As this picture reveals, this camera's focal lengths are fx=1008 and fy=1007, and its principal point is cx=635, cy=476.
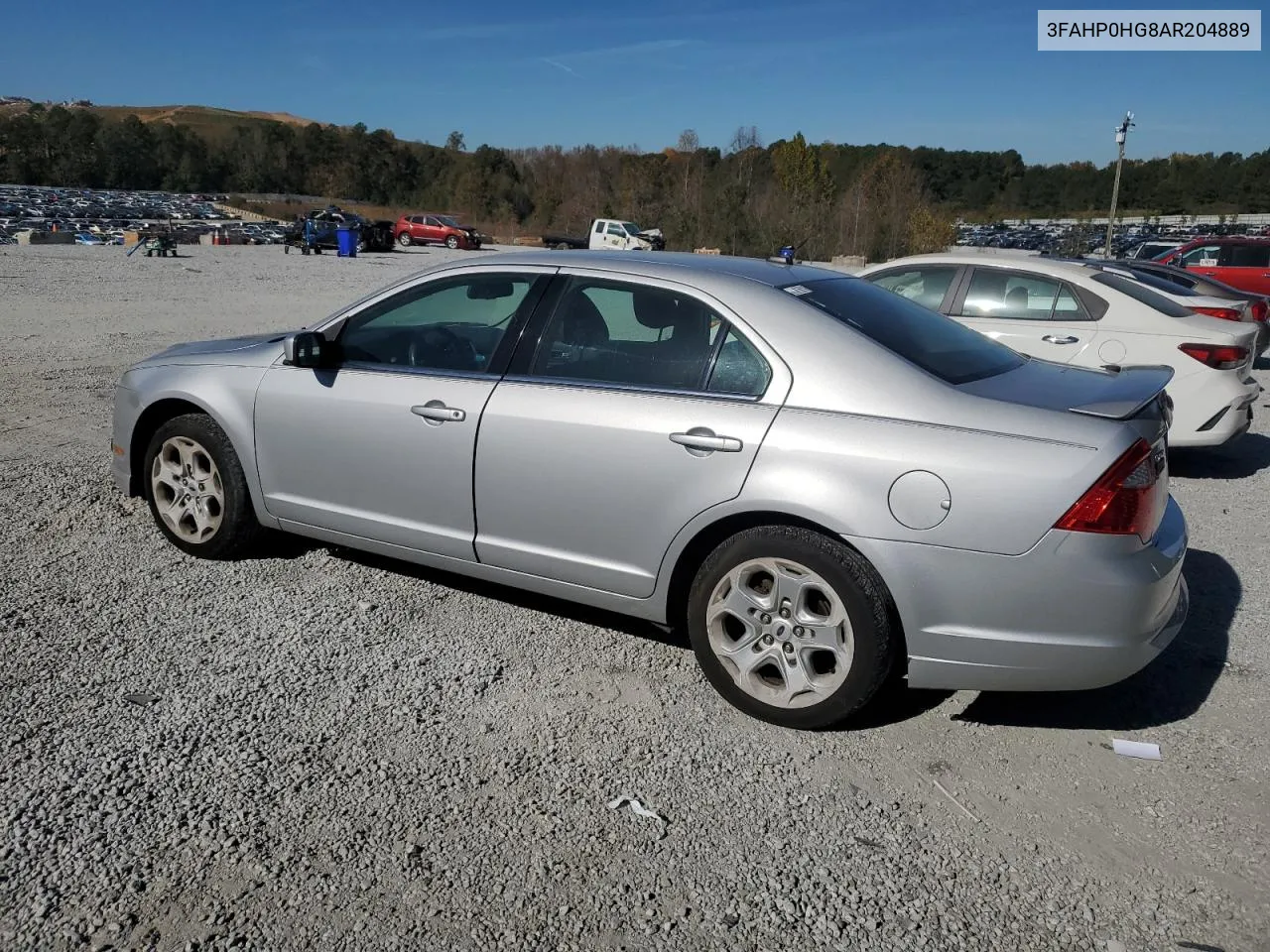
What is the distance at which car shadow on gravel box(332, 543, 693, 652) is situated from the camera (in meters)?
4.48

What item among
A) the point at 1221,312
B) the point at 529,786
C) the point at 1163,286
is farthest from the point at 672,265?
the point at 1163,286

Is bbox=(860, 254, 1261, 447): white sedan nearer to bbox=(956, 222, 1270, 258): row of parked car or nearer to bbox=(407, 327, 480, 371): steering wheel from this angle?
bbox=(407, 327, 480, 371): steering wheel

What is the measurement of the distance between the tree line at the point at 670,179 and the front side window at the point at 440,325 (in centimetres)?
4267

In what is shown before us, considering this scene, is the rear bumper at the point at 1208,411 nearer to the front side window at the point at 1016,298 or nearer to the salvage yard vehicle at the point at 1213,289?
the front side window at the point at 1016,298

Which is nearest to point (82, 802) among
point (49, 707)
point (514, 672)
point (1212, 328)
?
point (49, 707)

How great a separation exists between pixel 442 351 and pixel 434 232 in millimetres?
50299

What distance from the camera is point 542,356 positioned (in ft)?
13.6

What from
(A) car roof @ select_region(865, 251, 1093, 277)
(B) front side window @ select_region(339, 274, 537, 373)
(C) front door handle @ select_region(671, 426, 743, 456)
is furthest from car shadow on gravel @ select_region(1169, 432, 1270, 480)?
(B) front side window @ select_region(339, 274, 537, 373)

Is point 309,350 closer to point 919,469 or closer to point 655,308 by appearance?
point 655,308

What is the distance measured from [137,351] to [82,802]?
10384 millimetres

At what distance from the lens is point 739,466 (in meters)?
3.53

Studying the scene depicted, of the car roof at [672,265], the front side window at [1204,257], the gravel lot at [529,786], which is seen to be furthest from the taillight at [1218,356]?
the front side window at [1204,257]

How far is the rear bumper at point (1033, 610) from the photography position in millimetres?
3158

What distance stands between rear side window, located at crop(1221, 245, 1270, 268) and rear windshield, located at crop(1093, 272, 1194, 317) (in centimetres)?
1301
